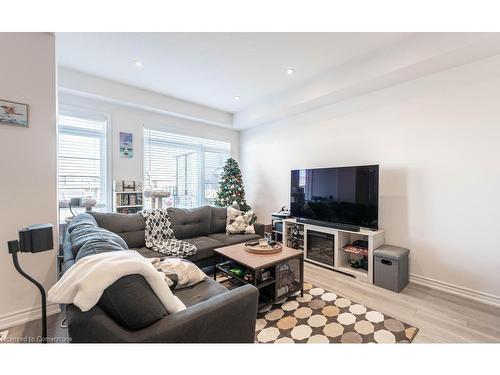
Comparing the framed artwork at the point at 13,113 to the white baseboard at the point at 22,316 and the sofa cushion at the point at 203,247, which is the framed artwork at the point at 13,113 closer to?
the white baseboard at the point at 22,316

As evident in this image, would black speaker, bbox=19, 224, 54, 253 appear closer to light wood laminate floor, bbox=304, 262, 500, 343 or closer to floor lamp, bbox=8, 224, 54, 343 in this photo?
floor lamp, bbox=8, 224, 54, 343

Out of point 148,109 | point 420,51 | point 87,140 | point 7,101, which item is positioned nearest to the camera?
point 7,101

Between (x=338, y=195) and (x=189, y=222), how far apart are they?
7.16ft

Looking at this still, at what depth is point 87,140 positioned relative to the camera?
337 centimetres

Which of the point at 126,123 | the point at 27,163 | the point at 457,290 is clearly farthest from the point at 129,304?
the point at 126,123

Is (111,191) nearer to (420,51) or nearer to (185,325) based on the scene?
(185,325)

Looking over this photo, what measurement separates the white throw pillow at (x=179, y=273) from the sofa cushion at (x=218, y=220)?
1554mm

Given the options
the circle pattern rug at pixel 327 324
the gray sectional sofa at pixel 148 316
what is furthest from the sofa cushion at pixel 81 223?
the circle pattern rug at pixel 327 324

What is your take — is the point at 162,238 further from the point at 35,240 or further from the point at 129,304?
the point at 129,304

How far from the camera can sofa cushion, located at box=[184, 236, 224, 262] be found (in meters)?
2.71
